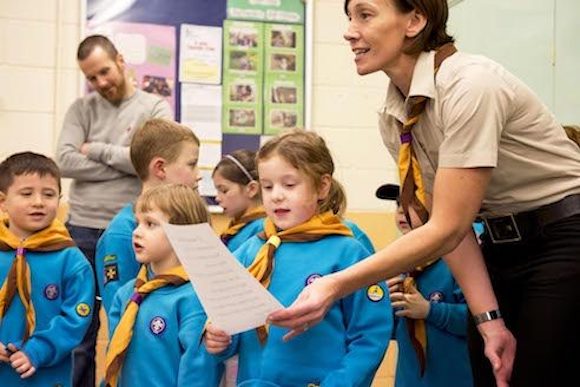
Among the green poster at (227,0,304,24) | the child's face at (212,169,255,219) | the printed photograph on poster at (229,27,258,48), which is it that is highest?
the green poster at (227,0,304,24)

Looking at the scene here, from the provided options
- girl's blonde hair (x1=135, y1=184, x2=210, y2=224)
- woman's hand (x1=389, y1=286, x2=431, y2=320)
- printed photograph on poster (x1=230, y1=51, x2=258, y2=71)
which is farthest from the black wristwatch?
printed photograph on poster (x1=230, y1=51, x2=258, y2=71)

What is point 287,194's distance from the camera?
2.09 metres

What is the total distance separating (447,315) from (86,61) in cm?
186

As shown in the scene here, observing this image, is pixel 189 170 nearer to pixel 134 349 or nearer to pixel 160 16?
pixel 134 349

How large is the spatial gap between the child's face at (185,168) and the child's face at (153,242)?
0.47 m

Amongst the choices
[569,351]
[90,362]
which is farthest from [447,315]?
[90,362]

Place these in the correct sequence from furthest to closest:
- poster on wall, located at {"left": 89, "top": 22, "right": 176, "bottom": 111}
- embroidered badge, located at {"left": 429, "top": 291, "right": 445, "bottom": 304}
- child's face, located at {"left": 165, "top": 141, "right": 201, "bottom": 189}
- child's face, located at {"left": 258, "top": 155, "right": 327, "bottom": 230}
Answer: poster on wall, located at {"left": 89, "top": 22, "right": 176, "bottom": 111} → child's face, located at {"left": 165, "top": 141, "right": 201, "bottom": 189} → embroidered badge, located at {"left": 429, "top": 291, "right": 445, "bottom": 304} → child's face, located at {"left": 258, "top": 155, "right": 327, "bottom": 230}

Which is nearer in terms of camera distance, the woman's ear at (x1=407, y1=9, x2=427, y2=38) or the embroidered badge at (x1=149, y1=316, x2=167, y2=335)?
the woman's ear at (x1=407, y1=9, x2=427, y2=38)

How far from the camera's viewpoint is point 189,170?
295cm

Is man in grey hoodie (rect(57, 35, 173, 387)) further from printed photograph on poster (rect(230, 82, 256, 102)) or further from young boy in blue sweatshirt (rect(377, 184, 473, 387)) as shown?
young boy in blue sweatshirt (rect(377, 184, 473, 387))

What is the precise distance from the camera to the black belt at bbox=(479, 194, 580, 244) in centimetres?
159

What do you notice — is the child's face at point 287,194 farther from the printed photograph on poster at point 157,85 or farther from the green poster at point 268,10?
the green poster at point 268,10

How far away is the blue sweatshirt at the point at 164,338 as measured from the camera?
7.29 ft

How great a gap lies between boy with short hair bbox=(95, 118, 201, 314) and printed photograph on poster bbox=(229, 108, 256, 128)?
120cm
